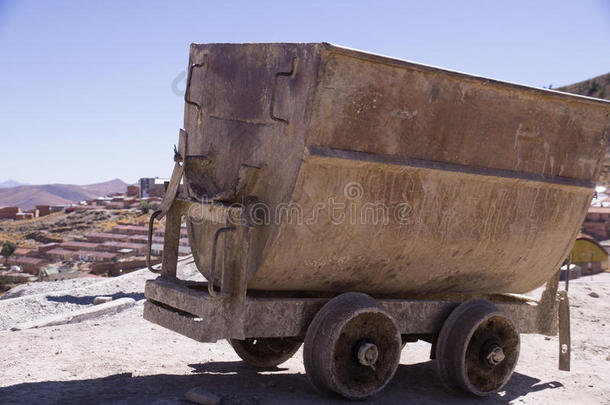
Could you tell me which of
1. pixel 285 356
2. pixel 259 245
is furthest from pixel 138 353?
pixel 259 245

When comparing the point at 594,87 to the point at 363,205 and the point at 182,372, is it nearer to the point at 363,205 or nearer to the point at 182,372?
the point at 363,205

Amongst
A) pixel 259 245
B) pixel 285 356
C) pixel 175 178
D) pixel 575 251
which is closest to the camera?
pixel 259 245

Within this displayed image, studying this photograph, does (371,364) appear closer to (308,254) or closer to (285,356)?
(308,254)

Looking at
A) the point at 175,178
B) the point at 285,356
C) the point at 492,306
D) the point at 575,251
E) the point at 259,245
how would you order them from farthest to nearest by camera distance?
the point at 575,251
the point at 285,356
the point at 492,306
the point at 175,178
the point at 259,245

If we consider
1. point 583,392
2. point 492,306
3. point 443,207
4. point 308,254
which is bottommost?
point 583,392

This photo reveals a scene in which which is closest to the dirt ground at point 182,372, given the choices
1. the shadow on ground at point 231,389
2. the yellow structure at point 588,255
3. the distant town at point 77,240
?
the shadow on ground at point 231,389

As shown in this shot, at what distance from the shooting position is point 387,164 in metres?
4.63

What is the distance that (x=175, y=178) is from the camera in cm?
501

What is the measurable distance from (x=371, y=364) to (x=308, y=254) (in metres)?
0.93

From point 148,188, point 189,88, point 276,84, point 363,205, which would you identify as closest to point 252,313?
point 363,205

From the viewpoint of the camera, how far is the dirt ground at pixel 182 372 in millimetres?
4598

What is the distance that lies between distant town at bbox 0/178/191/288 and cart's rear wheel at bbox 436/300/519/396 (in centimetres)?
1387

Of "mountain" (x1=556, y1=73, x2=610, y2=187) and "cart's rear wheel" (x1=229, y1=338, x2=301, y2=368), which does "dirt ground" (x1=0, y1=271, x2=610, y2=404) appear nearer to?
"cart's rear wheel" (x1=229, y1=338, x2=301, y2=368)

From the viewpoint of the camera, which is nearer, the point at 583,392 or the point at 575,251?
the point at 583,392
